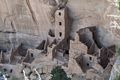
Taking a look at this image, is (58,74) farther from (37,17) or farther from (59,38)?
(37,17)

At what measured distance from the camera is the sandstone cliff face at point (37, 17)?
45.0ft

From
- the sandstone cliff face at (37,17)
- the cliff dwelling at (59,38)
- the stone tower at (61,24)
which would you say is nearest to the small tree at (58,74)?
the cliff dwelling at (59,38)

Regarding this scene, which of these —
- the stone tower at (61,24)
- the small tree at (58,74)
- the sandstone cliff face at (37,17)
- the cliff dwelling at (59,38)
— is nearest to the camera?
the small tree at (58,74)

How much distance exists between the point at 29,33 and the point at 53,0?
1603 millimetres

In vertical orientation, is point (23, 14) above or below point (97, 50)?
above

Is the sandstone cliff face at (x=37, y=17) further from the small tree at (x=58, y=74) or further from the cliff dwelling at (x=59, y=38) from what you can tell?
the small tree at (x=58, y=74)

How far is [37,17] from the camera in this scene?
48.3ft

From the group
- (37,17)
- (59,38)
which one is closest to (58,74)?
(59,38)

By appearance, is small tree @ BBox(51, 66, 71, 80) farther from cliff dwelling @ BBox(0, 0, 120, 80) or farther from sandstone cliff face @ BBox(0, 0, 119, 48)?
sandstone cliff face @ BBox(0, 0, 119, 48)

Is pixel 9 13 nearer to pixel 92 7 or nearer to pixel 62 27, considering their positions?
pixel 62 27

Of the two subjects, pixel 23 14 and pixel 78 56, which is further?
pixel 23 14

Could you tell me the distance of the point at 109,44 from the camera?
13672 mm

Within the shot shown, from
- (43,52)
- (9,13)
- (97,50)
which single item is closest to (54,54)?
(43,52)

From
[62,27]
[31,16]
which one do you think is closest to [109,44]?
[62,27]
